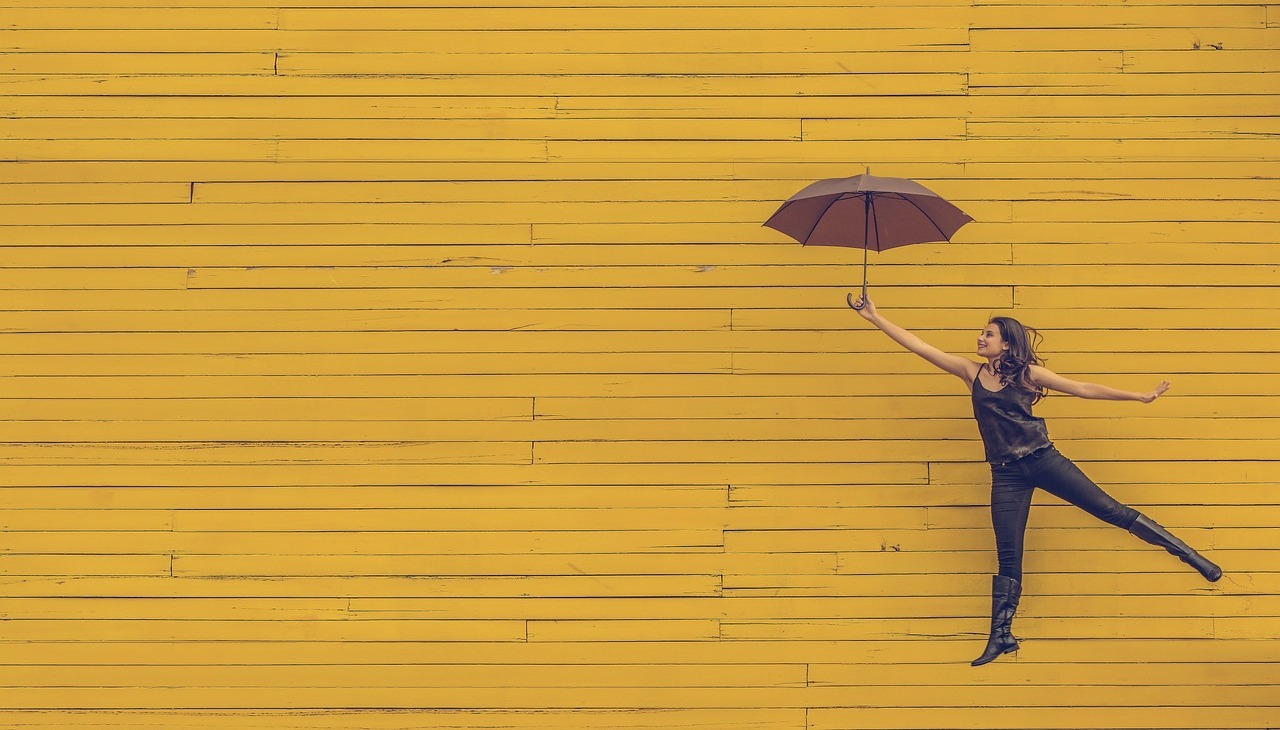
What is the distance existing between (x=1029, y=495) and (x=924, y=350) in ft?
2.84

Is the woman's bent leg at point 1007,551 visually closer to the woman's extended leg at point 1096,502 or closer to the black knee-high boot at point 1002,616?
the black knee-high boot at point 1002,616

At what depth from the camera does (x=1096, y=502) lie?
5.10 meters

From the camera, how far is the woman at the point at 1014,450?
5.12 meters

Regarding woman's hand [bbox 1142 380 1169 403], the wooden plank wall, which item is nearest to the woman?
woman's hand [bbox 1142 380 1169 403]

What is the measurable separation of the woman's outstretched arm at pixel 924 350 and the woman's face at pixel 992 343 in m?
0.10

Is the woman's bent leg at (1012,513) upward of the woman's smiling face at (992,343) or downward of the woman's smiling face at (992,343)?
downward

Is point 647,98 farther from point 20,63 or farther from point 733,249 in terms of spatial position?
point 20,63

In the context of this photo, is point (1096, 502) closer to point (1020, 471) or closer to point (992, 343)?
point (1020, 471)

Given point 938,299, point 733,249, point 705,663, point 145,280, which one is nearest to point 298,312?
point 145,280

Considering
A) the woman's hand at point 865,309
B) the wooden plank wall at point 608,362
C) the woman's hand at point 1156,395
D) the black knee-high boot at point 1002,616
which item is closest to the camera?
the woman's hand at point 1156,395

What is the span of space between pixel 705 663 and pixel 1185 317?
2.97 meters

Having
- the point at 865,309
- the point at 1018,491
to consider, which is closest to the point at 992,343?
the point at 865,309

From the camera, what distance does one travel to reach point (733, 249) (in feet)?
18.6

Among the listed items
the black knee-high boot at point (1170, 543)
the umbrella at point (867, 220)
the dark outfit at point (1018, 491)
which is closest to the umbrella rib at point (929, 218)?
the umbrella at point (867, 220)
